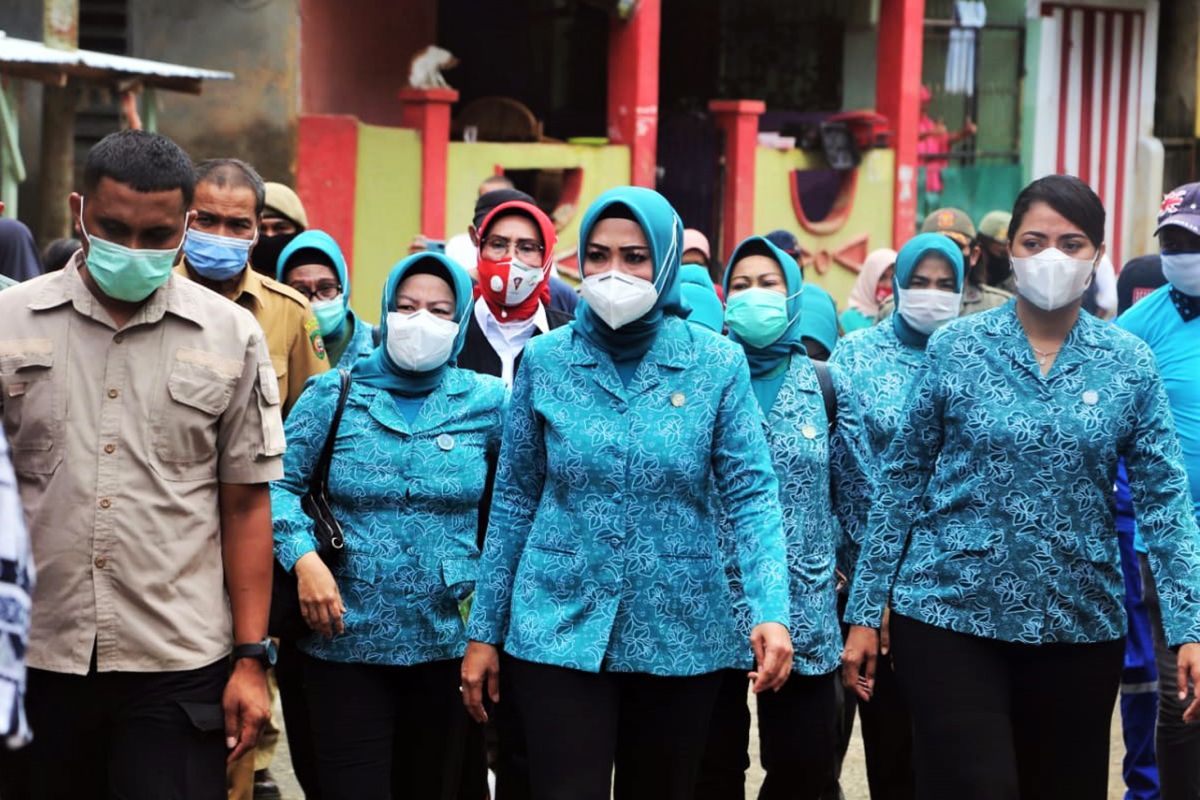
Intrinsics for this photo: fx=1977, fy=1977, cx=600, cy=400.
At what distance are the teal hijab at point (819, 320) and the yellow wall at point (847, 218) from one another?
9982 millimetres

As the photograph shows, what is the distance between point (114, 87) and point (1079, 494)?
854 centimetres

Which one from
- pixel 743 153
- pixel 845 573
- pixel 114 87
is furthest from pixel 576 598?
pixel 743 153

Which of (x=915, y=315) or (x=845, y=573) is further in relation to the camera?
(x=915, y=315)

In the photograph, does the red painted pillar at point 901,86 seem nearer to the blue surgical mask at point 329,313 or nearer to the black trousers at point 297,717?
the blue surgical mask at point 329,313

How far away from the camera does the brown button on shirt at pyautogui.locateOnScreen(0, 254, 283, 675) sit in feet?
13.0

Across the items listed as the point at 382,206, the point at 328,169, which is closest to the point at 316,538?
the point at 328,169

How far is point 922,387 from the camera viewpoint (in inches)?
196

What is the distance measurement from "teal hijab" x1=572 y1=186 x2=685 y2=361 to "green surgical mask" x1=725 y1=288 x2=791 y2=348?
119cm

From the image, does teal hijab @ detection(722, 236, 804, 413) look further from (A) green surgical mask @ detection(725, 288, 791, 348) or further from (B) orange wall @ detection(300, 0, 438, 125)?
(B) orange wall @ detection(300, 0, 438, 125)

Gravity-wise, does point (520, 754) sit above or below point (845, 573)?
below

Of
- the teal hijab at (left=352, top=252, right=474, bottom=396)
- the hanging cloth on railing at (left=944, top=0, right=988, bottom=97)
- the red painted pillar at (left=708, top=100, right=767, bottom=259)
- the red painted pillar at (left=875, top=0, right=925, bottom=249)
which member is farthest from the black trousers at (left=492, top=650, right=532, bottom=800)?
the hanging cloth on railing at (left=944, top=0, right=988, bottom=97)

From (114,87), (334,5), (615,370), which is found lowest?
(615,370)

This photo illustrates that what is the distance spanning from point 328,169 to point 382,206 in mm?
599

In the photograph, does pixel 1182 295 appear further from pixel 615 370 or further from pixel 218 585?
pixel 218 585
